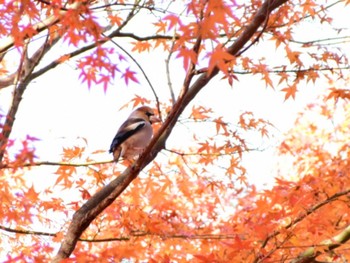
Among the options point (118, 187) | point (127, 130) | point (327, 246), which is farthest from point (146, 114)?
point (327, 246)

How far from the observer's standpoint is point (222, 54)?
2326mm

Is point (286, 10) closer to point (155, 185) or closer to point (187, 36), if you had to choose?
point (155, 185)

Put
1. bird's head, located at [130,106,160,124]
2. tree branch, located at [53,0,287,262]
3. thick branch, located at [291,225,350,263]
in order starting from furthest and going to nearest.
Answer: bird's head, located at [130,106,160,124]
tree branch, located at [53,0,287,262]
thick branch, located at [291,225,350,263]

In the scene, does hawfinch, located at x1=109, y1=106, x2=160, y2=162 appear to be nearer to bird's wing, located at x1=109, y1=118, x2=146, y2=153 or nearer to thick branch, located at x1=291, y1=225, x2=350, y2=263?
bird's wing, located at x1=109, y1=118, x2=146, y2=153

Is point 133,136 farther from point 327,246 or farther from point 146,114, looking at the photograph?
point 327,246

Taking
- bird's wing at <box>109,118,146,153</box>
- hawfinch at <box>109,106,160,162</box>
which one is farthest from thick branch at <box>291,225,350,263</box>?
bird's wing at <box>109,118,146,153</box>

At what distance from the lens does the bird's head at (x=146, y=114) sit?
5.49 metres

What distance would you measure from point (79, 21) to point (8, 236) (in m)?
2.47

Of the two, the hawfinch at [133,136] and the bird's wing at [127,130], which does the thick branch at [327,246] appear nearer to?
the hawfinch at [133,136]

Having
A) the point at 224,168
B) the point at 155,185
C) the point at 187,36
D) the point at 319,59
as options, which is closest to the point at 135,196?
the point at 155,185

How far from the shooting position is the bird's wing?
5.08 meters

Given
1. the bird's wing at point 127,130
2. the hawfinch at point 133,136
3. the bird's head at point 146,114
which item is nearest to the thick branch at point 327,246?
the hawfinch at point 133,136

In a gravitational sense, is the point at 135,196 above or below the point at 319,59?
below

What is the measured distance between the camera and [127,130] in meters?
5.22
